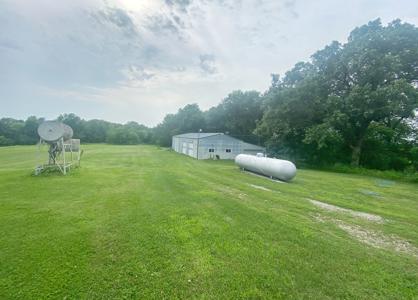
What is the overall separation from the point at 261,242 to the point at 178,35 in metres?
15.7

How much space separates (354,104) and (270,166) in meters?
10.9

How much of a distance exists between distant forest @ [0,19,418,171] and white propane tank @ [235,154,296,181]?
7468 mm

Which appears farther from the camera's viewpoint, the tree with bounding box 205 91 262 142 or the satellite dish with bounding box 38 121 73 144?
the tree with bounding box 205 91 262 142

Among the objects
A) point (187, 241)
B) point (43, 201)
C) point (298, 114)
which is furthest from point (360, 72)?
point (43, 201)

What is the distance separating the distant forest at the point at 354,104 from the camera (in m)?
16.7

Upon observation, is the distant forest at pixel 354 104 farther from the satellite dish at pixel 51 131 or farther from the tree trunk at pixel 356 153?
the satellite dish at pixel 51 131

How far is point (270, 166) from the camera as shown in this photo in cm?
1292

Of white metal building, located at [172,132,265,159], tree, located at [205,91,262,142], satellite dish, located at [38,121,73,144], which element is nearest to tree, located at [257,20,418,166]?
white metal building, located at [172,132,265,159]

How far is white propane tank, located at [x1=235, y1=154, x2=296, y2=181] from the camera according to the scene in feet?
39.4

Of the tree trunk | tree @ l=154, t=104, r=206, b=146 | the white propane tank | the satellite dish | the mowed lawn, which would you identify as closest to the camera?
the mowed lawn

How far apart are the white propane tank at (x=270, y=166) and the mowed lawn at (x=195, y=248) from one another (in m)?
4.24

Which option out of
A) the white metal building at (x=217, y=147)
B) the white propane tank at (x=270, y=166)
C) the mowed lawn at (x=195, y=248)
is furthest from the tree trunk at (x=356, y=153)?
the mowed lawn at (x=195, y=248)

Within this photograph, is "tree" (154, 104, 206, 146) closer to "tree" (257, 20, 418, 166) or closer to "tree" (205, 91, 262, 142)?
"tree" (205, 91, 262, 142)

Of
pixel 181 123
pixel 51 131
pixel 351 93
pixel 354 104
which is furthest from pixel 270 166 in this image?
pixel 181 123
